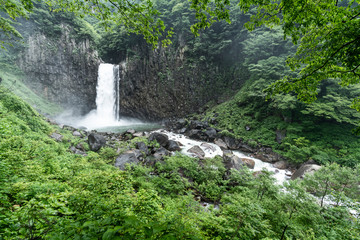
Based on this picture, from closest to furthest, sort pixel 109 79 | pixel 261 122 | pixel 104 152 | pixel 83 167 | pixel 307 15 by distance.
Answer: pixel 307 15
pixel 83 167
pixel 104 152
pixel 261 122
pixel 109 79

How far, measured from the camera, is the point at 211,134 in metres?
14.8

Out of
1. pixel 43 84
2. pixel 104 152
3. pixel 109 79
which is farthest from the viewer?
pixel 109 79

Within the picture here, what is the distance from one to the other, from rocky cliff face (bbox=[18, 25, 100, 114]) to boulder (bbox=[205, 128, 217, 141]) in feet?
63.4

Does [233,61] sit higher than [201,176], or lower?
higher

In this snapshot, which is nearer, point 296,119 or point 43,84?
point 296,119

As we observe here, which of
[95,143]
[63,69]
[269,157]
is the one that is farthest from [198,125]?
[63,69]

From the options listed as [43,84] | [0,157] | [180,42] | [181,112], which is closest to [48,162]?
[0,157]

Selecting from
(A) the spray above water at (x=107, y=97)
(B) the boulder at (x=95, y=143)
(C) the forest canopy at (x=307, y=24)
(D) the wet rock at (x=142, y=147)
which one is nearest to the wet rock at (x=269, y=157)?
(D) the wet rock at (x=142, y=147)

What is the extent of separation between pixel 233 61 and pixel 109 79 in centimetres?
1952

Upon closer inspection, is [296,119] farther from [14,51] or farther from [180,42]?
[14,51]

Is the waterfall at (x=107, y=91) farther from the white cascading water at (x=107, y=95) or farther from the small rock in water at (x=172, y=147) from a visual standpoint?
the small rock in water at (x=172, y=147)

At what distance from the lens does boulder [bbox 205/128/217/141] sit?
1462 cm

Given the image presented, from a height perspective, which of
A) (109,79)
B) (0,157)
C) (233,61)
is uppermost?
(233,61)

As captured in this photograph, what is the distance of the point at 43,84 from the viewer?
68.5 ft
